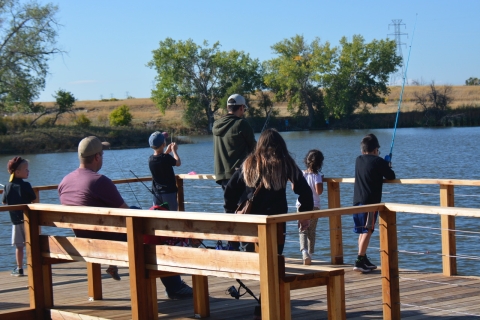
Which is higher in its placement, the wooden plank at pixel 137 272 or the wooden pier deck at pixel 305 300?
the wooden plank at pixel 137 272

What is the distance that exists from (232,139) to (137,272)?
1.77 meters

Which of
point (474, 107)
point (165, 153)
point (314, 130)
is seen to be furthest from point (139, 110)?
point (165, 153)

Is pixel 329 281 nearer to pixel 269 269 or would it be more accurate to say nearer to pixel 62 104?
pixel 269 269

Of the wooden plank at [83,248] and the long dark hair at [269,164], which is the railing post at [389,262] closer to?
the long dark hair at [269,164]

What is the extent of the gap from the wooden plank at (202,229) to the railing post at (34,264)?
116 cm

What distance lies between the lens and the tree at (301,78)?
235 ft

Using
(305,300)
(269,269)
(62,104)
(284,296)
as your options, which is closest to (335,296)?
(284,296)

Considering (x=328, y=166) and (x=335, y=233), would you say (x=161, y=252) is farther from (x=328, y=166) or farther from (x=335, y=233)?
(x=328, y=166)

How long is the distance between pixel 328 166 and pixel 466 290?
2551 centimetres

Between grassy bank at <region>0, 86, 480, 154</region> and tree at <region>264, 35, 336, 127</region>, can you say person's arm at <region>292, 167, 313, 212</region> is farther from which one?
tree at <region>264, 35, 336, 127</region>

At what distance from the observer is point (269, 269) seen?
13.5 feet

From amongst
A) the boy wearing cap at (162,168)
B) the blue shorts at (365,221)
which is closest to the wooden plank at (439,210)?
the blue shorts at (365,221)

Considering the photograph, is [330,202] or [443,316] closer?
[443,316]

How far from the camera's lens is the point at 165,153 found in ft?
25.0
